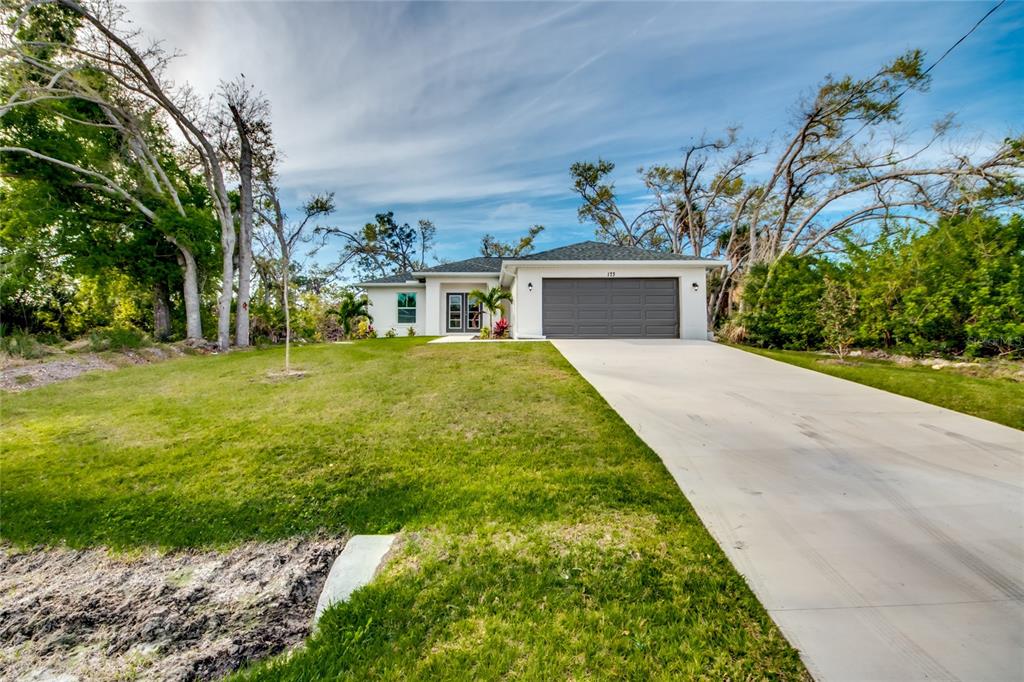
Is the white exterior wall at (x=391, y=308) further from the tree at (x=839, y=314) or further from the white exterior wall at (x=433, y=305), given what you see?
the tree at (x=839, y=314)

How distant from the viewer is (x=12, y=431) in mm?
4895

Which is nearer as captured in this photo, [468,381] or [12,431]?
[12,431]

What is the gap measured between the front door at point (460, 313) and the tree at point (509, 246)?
11.3 m

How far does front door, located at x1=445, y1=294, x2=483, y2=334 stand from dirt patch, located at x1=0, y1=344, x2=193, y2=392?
10.1m

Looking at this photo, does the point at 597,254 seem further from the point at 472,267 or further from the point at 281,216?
the point at 281,216

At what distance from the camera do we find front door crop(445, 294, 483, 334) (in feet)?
62.1

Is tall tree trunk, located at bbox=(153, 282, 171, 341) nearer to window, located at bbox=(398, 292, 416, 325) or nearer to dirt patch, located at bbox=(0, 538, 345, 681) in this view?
window, located at bbox=(398, 292, 416, 325)

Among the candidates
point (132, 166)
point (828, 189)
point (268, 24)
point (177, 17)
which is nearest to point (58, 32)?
point (132, 166)

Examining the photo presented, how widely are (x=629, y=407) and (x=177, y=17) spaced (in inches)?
499

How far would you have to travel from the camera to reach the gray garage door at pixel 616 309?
44.3 ft

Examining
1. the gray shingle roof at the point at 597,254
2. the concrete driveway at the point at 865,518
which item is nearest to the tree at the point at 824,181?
the gray shingle roof at the point at 597,254

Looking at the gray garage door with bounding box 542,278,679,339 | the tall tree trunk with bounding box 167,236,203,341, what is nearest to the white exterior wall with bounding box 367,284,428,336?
the tall tree trunk with bounding box 167,236,203,341

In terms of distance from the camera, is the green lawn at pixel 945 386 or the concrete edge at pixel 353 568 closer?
the concrete edge at pixel 353 568

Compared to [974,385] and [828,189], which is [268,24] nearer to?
[974,385]
